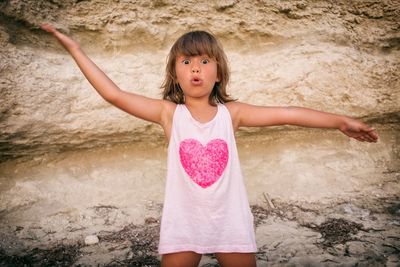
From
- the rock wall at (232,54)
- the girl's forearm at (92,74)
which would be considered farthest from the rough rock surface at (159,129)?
the girl's forearm at (92,74)

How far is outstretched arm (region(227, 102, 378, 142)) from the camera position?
1.68 meters

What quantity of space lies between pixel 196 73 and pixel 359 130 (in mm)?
851

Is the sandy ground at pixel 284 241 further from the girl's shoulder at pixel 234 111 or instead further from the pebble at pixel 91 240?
the girl's shoulder at pixel 234 111

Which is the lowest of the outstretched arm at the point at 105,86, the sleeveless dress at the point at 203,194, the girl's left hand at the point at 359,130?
the sleeveless dress at the point at 203,194

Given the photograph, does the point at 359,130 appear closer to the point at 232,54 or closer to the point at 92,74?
the point at 92,74

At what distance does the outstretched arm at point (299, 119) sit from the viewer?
168 centimetres

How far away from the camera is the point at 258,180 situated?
119 inches

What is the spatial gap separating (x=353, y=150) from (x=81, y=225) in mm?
2474

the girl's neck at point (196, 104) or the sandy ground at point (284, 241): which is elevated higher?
the girl's neck at point (196, 104)

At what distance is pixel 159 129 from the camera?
2.93 metres

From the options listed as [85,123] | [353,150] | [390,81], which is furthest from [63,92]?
[390,81]

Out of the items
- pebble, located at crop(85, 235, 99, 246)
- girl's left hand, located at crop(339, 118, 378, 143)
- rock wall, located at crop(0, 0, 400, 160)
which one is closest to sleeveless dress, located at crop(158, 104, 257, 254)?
girl's left hand, located at crop(339, 118, 378, 143)

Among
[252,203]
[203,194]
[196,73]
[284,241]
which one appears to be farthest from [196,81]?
[252,203]

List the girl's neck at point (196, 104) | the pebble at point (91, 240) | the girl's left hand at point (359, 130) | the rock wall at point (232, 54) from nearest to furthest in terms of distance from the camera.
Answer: the girl's left hand at point (359, 130) < the girl's neck at point (196, 104) < the pebble at point (91, 240) < the rock wall at point (232, 54)
